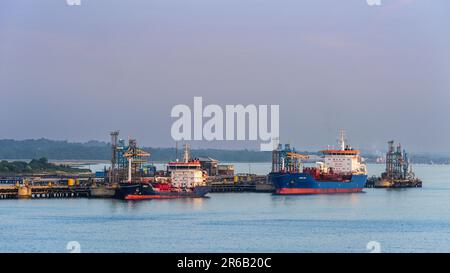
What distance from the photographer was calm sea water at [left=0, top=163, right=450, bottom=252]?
2372 centimetres

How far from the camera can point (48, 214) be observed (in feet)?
113

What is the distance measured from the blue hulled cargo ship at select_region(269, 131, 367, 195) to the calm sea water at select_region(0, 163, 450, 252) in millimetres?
4530

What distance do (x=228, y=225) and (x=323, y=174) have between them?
71.8 ft

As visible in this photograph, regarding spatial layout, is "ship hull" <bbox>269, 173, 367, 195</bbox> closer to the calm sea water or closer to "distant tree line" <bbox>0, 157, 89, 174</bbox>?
the calm sea water

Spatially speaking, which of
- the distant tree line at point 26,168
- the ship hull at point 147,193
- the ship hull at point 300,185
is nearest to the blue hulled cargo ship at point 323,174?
the ship hull at point 300,185

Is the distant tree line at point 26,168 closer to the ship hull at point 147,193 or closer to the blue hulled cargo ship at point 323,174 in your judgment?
the blue hulled cargo ship at point 323,174

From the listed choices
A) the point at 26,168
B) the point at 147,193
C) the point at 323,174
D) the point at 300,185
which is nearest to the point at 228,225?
the point at 147,193

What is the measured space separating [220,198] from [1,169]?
27.3m

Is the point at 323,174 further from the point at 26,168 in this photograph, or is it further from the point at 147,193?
the point at 26,168

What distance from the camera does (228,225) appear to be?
2883 cm

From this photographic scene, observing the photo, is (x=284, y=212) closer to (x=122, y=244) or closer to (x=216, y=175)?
(x=122, y=244)

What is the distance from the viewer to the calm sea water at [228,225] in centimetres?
2372

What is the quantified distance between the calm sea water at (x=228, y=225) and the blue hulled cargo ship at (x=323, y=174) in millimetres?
4530

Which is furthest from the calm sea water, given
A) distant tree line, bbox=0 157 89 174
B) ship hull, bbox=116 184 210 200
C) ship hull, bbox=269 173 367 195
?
distant tree line, bbox=0 157 89 174
